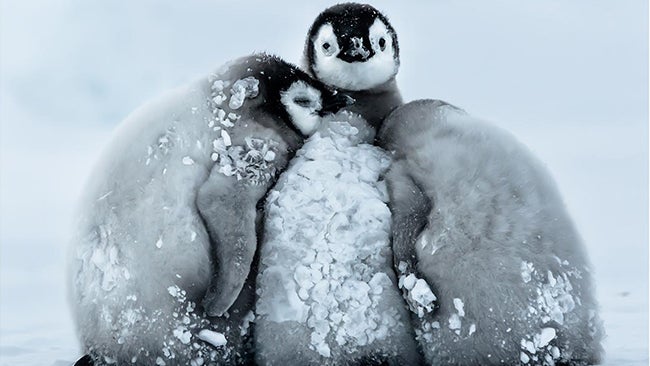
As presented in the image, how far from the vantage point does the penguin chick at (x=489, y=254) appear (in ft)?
6.90

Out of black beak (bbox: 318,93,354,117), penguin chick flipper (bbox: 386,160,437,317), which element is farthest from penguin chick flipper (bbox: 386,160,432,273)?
black beak (bbox: 318,93,354,117)

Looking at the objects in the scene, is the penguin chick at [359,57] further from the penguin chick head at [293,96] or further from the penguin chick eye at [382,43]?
the penguin chick head at [293,96]

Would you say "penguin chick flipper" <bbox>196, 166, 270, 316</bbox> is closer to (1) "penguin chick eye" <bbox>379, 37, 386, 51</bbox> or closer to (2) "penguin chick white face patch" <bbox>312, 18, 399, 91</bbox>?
(2) "penguin chick white face patch" <bbox>312, 18, 399, 91</bbox>

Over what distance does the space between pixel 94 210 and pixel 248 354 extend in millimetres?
524

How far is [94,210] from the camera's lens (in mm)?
2260

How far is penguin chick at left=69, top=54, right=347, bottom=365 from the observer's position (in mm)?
2104

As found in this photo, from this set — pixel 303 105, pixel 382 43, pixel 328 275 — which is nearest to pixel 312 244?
pixel 328 275

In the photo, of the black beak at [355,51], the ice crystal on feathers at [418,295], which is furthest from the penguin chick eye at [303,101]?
the ice crystal on feathers at [418,295]

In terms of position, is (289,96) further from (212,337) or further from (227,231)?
(212,337)

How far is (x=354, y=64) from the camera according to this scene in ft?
8.18

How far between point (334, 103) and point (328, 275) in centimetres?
45

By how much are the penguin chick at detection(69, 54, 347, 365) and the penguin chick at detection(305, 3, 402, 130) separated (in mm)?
190

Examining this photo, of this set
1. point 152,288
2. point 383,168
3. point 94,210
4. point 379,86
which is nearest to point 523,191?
point 383,168

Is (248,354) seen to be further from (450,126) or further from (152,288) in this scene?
(450,126)
